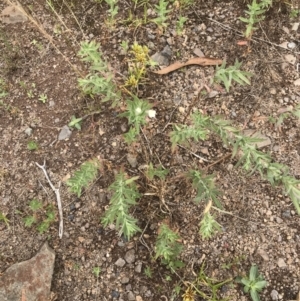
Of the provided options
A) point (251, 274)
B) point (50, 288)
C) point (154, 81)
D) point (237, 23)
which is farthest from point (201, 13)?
point (50, 288)

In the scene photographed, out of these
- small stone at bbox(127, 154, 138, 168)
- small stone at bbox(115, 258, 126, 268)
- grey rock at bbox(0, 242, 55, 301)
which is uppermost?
small stone at bbox(127, 154, 138, 168)

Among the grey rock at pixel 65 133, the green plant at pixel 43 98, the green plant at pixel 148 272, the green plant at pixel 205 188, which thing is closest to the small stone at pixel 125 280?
the green plant at pixel 148 272

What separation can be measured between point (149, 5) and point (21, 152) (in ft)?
4.67

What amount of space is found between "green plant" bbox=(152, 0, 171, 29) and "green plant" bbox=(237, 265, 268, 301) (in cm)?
177

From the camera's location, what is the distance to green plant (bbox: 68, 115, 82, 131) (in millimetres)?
3226

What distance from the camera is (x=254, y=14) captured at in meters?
3.16

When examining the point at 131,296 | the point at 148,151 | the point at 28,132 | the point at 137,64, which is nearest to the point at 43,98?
the point at 28,132

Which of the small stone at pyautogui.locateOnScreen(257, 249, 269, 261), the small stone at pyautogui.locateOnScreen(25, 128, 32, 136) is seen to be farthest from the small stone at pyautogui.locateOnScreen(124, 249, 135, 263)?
the small stone at pyautogui.locateOnScreen(25, 128, 32, 136)

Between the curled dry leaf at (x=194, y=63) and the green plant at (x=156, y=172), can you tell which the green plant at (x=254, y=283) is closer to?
the green plant at (x=156, y=172)

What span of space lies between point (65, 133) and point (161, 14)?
1064 mm

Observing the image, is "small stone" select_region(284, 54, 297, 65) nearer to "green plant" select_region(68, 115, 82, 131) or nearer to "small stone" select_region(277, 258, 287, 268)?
"small stone" select_region(277, 258, 287, 268)

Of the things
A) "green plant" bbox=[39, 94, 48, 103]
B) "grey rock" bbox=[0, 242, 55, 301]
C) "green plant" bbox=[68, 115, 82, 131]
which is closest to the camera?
"grey rock" bbox=[0, 242, 55, 301]

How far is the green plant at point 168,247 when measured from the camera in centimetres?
282

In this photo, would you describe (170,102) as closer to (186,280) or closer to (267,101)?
(267,101)
